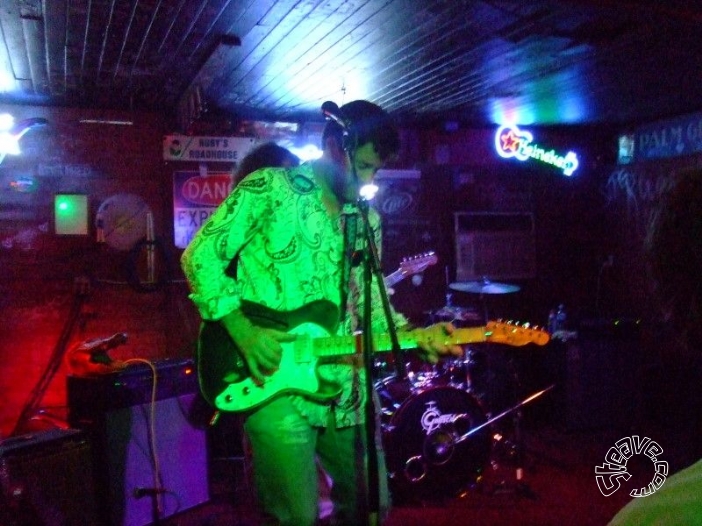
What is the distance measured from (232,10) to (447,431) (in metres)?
3.04

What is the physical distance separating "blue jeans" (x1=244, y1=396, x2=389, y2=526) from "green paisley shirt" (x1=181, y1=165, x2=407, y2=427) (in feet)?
0.21

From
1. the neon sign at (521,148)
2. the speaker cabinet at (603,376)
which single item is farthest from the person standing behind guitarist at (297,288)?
the neon sign at (521,148)

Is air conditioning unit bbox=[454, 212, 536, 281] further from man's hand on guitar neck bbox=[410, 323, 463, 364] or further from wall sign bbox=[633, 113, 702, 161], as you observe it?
man's hand on guitar neck bbox=[410, 323, 463, 364]

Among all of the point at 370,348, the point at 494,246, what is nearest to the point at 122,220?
the point at 494,246

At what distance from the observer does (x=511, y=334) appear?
2.81 meters

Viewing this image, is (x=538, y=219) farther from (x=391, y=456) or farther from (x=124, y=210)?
(x=124, y=210)

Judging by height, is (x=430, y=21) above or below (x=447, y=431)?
above

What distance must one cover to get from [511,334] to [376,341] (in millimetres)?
676

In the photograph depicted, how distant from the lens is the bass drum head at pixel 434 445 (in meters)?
4.59

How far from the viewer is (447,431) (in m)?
4.71

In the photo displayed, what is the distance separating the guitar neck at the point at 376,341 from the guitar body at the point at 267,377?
A: 30 mm

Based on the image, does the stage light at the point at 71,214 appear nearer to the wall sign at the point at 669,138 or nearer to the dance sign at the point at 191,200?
the dance sign at the point at 191,200

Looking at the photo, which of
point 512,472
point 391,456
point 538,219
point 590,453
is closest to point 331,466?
point 391,456

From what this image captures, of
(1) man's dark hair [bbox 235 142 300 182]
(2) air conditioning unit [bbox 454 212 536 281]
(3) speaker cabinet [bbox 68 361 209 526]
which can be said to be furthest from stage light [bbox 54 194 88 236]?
(2) air conditioning unit [bbox 454 212 536 281]
